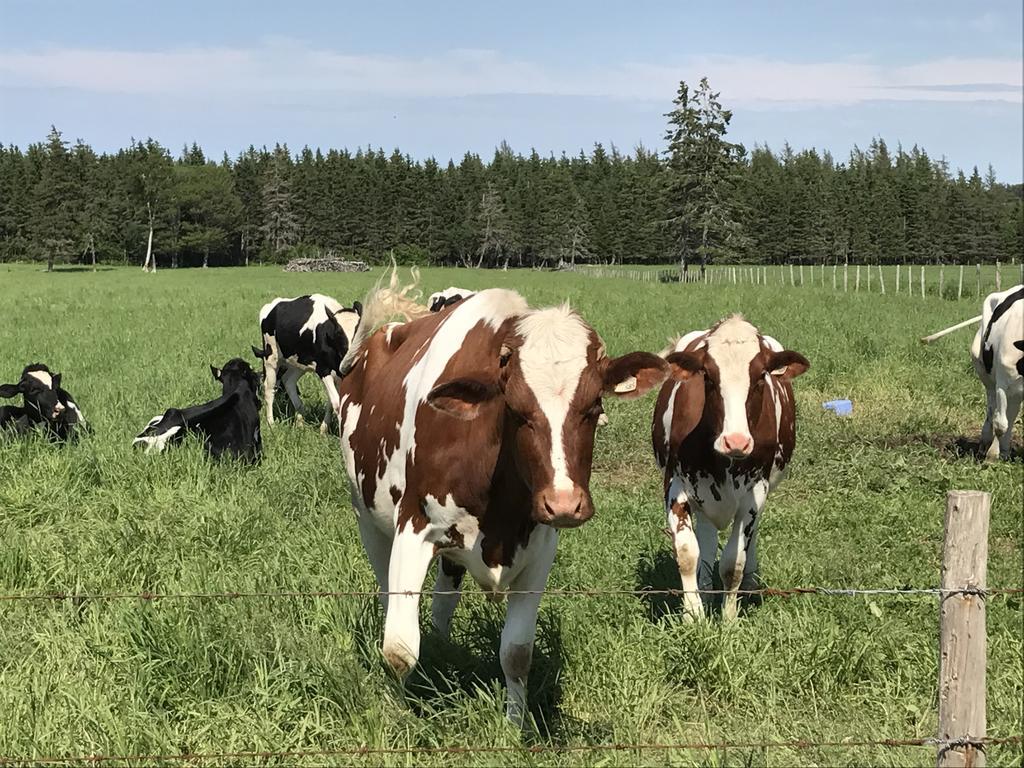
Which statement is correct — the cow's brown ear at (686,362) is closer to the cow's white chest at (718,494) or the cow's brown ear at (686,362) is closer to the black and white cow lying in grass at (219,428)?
the cow's white chest at (718,494)

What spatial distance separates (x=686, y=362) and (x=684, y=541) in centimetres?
111

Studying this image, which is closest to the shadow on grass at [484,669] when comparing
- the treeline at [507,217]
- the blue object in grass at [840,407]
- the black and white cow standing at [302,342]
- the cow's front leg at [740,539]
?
the cow's front leg at [740,539]

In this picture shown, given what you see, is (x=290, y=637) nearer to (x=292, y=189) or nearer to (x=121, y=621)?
(x=121, y=621)

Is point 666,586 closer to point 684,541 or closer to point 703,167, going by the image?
point 684,541

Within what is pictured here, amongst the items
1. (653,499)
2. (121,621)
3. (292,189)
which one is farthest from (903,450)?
(292,189)

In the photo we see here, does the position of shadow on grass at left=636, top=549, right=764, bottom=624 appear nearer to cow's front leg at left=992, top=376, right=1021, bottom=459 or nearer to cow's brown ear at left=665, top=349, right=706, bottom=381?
cow's brown ear at left=665, top=349, right=706, bottom=381

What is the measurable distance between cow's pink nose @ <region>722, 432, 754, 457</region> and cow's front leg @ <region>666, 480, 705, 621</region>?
2.72 feet

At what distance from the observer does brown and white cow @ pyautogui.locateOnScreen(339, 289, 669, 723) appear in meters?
3.24

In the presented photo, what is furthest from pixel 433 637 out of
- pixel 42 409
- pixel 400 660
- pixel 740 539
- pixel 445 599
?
pixel 42 409

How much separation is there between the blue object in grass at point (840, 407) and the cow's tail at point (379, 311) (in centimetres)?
777

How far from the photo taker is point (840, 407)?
11766mm

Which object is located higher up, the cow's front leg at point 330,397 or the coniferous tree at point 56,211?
the coniferous tree at point 56,211

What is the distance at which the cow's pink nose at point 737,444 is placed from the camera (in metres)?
4.88

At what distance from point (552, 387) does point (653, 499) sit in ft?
17.2
